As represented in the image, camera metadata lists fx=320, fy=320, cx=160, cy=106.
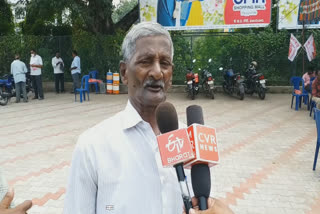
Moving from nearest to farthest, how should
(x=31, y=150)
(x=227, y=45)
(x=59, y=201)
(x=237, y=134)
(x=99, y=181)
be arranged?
(x=99, y=181) < (x=59, y=201) < (x=31, y=150) < (x=237, y=134) < (x=227, y=45)

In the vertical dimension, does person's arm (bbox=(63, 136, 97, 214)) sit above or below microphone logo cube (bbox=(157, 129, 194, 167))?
below

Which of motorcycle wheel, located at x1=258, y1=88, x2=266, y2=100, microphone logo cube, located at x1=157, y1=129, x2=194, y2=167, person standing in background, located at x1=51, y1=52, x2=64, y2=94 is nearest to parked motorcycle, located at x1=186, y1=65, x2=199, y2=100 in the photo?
motorcycle wheel, located at x1=258, y1=88, x2=266, y2=100

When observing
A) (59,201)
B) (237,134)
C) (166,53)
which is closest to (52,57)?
(237,134)

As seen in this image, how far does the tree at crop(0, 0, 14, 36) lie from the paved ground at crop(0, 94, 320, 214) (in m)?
9.16

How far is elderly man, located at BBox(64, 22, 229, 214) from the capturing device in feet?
4.12

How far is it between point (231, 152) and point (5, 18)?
55.7 feet

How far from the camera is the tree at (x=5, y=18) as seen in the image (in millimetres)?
17730

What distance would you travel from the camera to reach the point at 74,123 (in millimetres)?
8070

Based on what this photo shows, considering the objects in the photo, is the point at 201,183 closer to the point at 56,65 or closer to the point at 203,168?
the point at 203,168

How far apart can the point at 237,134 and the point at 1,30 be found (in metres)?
15.9

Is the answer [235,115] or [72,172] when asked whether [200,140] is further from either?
[235,115]

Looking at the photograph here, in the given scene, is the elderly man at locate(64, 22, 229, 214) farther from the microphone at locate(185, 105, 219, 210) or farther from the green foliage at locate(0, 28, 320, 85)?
the green foliage at locate(0, 28, 320, 85)

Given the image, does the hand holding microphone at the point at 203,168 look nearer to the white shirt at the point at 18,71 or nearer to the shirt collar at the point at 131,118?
the shirt collar at the point at 131,118

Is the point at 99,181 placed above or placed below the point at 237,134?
above
